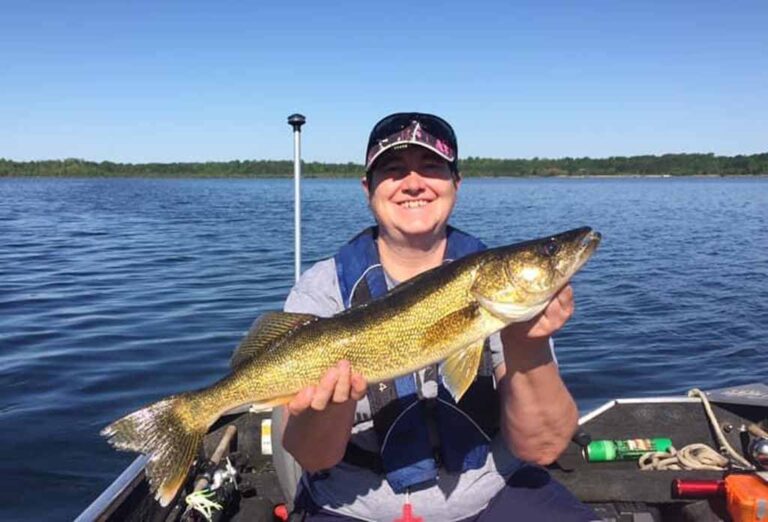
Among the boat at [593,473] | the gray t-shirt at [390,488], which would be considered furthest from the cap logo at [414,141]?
the boat at [593,473]

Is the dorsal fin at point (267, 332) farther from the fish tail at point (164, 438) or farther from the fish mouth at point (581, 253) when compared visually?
the fish mouth at point (581, 253)

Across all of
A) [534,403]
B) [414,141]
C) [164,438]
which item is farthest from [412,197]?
[164,438]

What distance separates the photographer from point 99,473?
7.81 meters

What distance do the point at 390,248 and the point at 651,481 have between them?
275 centimetres

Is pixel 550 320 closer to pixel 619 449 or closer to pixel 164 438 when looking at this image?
pixel 164 438

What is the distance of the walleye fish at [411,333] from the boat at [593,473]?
110 cm

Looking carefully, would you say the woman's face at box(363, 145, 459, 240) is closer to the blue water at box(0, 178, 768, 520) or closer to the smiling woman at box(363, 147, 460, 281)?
the smiling woman at box(363, 147, 460, 281)

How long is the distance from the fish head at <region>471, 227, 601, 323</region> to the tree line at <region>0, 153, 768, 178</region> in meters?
130

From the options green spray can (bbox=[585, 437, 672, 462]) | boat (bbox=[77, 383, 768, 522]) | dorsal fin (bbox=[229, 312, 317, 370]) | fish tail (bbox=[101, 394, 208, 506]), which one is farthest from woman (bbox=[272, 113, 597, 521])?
green spray can (bbox=[585, 437, 672, 462])

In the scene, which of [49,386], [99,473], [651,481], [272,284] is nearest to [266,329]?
[651,481]

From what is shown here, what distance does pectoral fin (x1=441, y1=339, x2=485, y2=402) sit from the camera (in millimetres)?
3371

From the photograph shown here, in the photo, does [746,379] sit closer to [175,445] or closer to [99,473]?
[99,473]

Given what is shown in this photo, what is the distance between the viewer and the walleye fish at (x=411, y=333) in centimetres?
336

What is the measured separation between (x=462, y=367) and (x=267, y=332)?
103 centimetres
